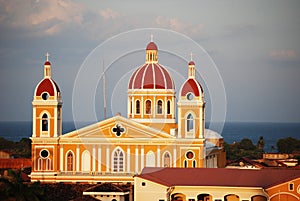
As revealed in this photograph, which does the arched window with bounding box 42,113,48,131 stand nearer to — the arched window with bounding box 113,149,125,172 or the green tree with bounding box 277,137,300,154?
the arched window with bounding box 113,149,125,172

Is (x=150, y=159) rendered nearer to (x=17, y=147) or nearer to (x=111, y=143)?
(x=111, y=143)

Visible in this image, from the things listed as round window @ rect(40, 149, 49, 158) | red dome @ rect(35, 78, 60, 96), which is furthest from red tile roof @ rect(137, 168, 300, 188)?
red dome @ rect(35, 78, 60, 96)

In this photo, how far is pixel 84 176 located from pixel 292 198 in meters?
16.5

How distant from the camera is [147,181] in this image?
208 ft

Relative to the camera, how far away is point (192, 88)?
2849 inches

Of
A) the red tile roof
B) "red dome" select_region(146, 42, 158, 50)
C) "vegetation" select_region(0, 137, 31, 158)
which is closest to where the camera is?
the red tile roof

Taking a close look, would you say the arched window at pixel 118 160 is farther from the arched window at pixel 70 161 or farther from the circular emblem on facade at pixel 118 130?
the arched window at pixel 70 161

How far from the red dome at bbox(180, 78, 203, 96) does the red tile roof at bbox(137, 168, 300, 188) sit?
24.6ft

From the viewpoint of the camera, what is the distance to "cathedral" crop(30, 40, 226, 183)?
71875mm

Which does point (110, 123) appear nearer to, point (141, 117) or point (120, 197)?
point (141, 117)

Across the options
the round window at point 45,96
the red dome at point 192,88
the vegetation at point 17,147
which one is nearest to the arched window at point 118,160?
the red dome at point 192,88

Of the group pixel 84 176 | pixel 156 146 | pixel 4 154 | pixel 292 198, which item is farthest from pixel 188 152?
pixel 4 154

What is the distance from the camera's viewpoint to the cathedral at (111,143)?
2830 inches

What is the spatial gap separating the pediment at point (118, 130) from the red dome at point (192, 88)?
320 centimetres
